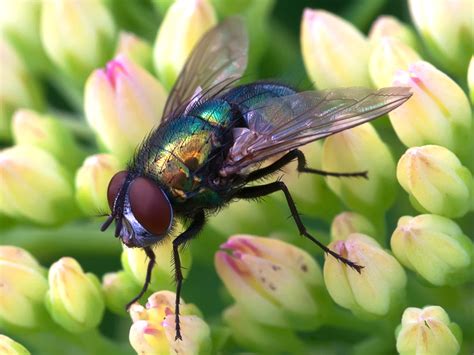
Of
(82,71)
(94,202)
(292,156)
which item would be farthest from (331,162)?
(82,71)

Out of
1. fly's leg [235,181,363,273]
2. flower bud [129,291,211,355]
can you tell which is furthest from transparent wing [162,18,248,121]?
flower bud [129,291,211,355]

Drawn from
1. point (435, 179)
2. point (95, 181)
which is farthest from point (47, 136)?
point (435, 179)

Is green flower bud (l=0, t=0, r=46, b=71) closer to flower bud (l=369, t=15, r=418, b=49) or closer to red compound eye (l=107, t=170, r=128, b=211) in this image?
red compound eye (l=107, t=170, r=128, b=211)

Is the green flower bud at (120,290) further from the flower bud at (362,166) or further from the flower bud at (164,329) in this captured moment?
the flower bud at (362,166)

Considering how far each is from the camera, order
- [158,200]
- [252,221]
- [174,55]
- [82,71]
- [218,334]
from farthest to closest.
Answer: [82,71]
[174,55]
[252,221]
[218,334]
[158,200]

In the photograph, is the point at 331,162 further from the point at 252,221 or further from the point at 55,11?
the point at 55,11

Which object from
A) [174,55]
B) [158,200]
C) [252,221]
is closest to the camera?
[158,200]

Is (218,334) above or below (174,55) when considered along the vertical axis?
below
